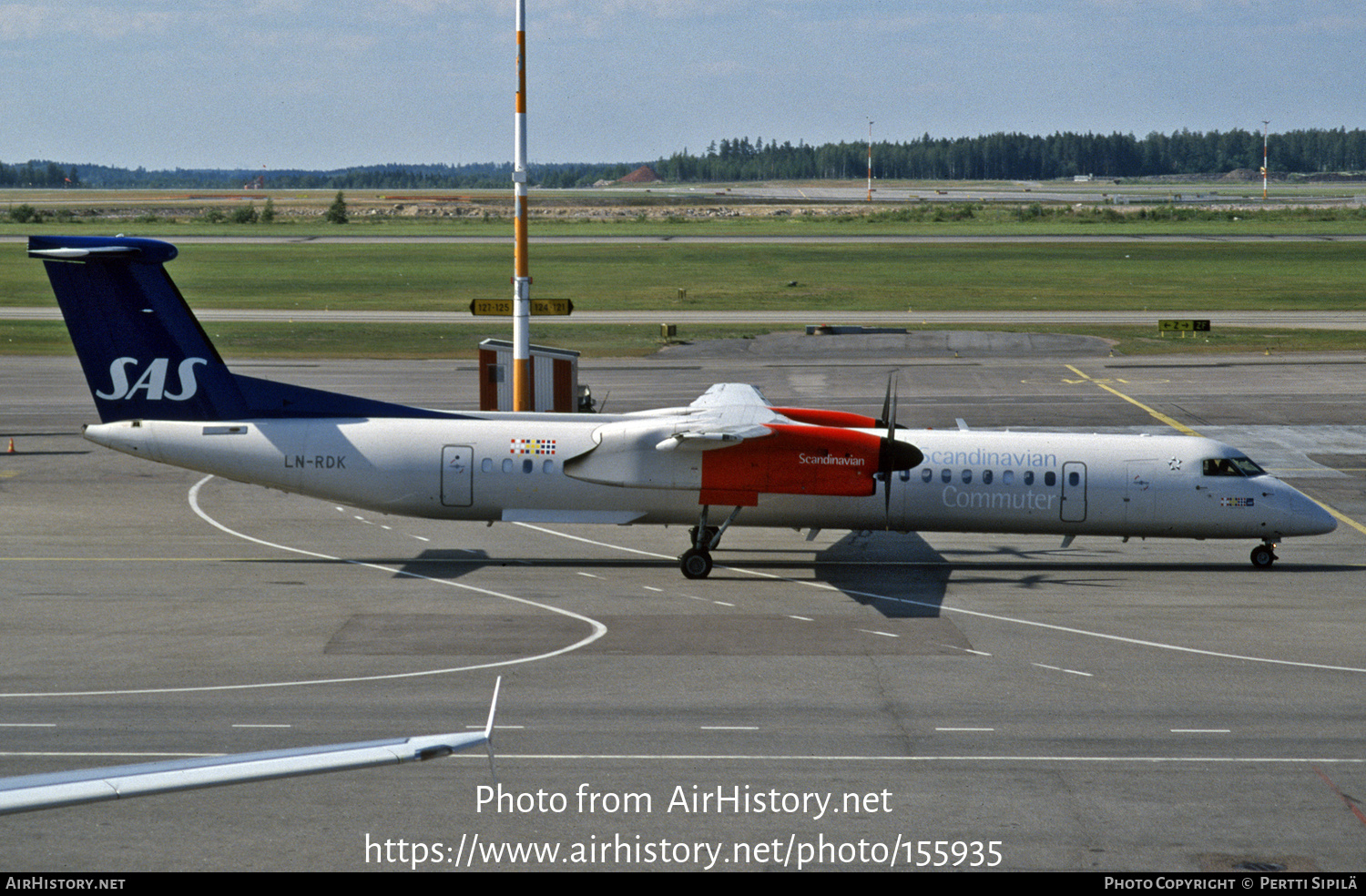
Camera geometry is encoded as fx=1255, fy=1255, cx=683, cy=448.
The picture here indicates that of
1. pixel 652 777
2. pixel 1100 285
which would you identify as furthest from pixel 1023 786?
pixel 1100 285

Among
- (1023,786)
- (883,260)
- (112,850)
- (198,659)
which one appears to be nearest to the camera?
(112,850)

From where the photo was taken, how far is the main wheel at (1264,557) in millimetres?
28312

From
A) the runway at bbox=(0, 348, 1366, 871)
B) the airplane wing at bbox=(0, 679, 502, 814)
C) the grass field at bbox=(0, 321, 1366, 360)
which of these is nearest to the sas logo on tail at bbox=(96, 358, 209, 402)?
the runway at bbox=(0, 348, 1366, 871)

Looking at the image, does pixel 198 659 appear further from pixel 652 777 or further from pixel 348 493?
pixel 652 777

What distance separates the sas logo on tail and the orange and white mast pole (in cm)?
993

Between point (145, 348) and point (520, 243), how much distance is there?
11.6 m

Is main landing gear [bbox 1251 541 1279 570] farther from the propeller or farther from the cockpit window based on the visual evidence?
the propeller

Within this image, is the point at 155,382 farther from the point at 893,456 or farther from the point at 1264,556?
the point at 1264,556

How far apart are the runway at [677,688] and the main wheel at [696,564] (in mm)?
216

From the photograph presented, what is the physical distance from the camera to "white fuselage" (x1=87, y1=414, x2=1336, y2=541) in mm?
27453

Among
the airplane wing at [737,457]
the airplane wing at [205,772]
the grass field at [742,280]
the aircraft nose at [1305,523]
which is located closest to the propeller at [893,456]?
the airplane wing at [737,457]

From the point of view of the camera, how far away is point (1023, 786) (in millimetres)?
15945

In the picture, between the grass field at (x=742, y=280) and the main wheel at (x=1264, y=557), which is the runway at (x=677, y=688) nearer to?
the main wheel at (x=1264, y=557)

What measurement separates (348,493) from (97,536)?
24.0ft
